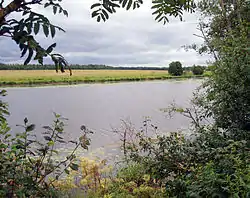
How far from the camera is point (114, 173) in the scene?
4262 mm

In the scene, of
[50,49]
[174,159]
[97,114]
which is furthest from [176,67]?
[50,49]

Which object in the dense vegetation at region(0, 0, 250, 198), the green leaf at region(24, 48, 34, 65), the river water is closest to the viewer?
the green leaf at region(24, 48, 34, 65)

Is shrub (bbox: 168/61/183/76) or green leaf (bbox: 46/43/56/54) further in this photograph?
shrub (bbox: 168/61/183/76)

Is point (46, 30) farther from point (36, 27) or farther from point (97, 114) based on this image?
point (97, 114)

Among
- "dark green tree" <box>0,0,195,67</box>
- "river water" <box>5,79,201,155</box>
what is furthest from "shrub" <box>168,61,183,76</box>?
"dark green tree" <box>0,0,195,67</box>

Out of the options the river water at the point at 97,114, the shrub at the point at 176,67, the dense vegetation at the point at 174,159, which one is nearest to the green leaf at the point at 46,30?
the dense vegetation at the point at 174,159

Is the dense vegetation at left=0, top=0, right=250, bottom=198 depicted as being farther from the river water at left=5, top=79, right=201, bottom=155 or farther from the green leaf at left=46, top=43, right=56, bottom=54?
the river water at left=5, top=79, right=201, bottom=155

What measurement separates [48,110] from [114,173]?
643 cm

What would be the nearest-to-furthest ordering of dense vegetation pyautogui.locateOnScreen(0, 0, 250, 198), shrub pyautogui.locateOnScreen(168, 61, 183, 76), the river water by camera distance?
dense vegetation pyautogui.locateOnScreen(0, 0, 250, 198) < the river water < shrub pyautogui.locateOnScreen(168, 61, 183, 76)

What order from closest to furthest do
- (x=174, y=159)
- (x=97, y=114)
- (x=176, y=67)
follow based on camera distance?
(x=174, y=159) → (x=97, y=114) → (x=176, y=67)

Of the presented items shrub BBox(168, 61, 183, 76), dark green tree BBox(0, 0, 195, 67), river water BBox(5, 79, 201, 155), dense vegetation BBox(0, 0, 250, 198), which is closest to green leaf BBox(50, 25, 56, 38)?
dark green tree BBox(0, 0, 195, 67)

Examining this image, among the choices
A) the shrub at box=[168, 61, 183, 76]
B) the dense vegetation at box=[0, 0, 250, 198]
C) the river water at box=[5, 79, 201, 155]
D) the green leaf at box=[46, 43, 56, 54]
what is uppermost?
the shrub at box=[168, 61, 183, 76]

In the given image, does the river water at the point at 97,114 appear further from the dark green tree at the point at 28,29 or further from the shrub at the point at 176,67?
the shrub at the point at 176,67

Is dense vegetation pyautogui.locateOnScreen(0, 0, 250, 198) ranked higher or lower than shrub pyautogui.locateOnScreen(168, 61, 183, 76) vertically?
lower
